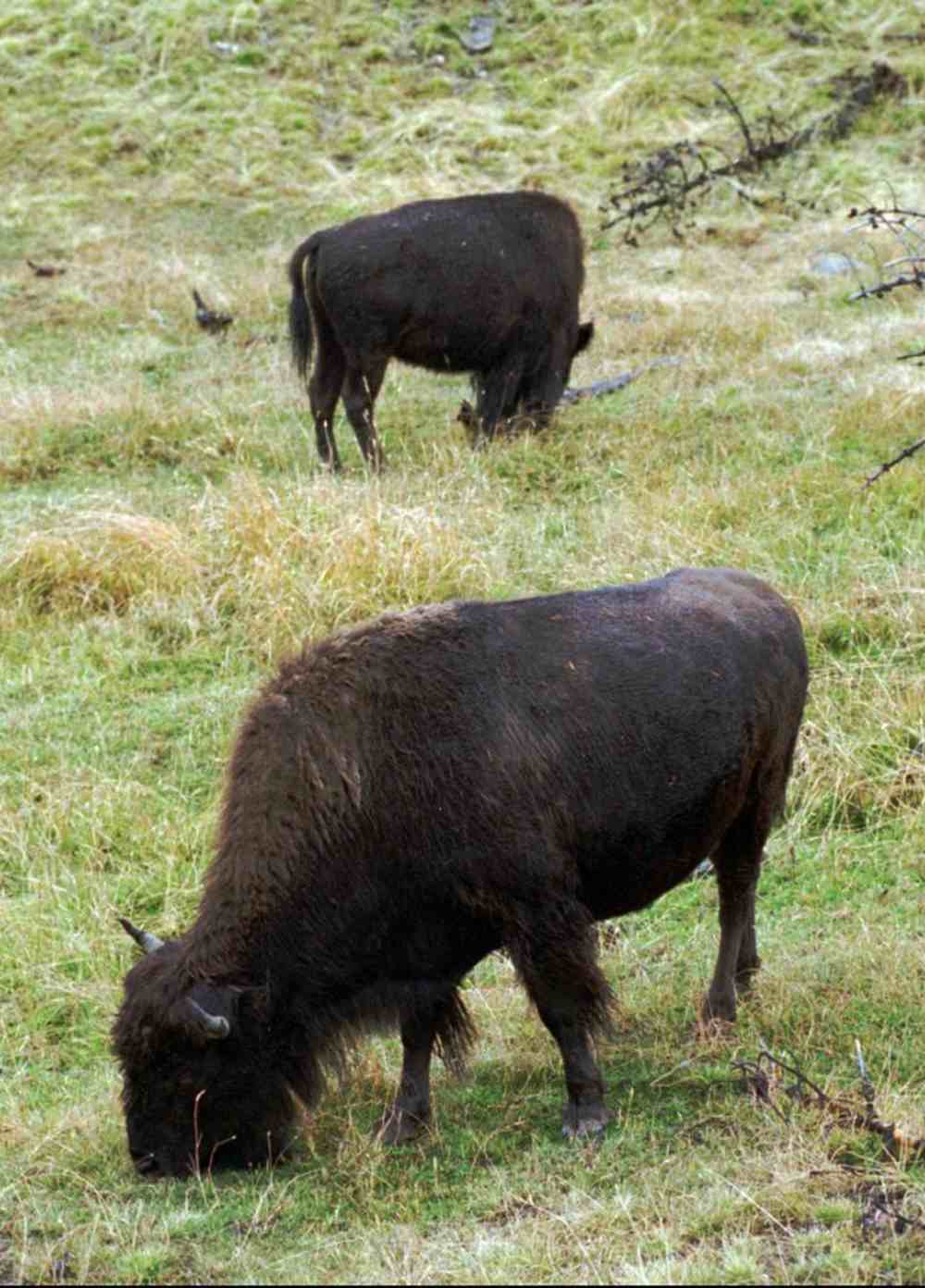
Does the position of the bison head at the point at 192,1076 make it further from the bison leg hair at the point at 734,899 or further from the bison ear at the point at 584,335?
the bison ear at the point at 584,335

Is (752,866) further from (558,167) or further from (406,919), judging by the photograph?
(558,167)

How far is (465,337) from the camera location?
12758 mm

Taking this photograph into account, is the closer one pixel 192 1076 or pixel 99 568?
pixel 192 1076

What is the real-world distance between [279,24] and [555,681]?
2062cm

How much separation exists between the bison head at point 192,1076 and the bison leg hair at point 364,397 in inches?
305

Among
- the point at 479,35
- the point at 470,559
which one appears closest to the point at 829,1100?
the point at 470,559

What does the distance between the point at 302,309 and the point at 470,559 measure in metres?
4.37

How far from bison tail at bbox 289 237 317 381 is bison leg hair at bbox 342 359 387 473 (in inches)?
21.0

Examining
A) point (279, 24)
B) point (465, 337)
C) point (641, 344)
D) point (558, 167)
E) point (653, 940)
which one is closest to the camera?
point (653, 940)

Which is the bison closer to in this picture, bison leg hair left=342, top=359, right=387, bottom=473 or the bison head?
bison leg hair left=342, top=359, right=387, bottom=473

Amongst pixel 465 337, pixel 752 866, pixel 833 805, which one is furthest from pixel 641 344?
pixel 752 866

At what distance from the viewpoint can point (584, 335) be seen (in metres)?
13.5

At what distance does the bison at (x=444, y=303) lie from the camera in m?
12.5

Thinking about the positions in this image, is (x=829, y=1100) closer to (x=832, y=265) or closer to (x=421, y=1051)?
(x=421, y=1051)
